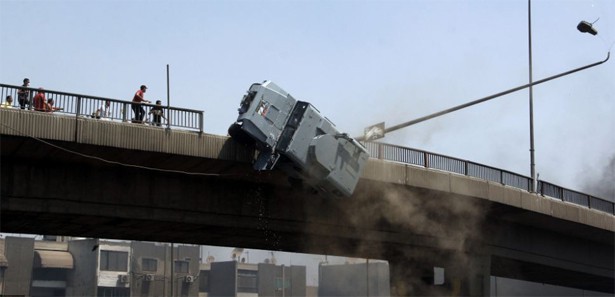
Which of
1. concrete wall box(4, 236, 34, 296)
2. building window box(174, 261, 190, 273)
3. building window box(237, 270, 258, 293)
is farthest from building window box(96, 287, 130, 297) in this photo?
building window box(237, 270, 258, 293)

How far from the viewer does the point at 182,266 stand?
102625mm

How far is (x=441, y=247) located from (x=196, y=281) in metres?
78.7

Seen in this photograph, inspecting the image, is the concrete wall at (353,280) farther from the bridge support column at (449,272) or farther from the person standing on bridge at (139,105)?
the person standing on bridge at (139,105)

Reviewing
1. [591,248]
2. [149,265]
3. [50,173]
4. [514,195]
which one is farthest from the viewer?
[149,265]

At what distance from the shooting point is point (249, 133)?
19.9 metres

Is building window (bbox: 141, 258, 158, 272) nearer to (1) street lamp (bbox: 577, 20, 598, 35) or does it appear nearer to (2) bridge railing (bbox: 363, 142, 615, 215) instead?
(2) bridge railing (bbox: 363, 142, 615, 215)

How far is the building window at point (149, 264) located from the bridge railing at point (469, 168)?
241 ft

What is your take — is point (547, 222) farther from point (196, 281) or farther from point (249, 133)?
point (196, 281)

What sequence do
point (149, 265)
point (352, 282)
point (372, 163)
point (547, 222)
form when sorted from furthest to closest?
point (352, 282) < point (149, 265) < point (547, 222) < point (372, 163)

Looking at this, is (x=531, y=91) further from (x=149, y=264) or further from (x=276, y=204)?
(x=149, y=264)

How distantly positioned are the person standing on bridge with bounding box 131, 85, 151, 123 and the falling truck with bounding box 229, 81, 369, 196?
2494mm

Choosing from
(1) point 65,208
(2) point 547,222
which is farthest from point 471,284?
(1) point 65,208

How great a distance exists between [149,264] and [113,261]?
15.9ft

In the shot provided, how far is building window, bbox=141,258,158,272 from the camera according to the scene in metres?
99.1
